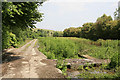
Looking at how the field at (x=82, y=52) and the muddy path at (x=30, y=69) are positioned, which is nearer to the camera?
the muddy path at (x=30, y=69)

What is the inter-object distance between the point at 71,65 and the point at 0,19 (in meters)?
5.08

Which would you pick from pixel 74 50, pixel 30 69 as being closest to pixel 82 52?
pixel 74 50

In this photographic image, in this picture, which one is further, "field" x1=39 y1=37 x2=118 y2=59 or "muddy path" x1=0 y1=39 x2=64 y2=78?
"field" x1=39 y1=37 x2=118 y2=59

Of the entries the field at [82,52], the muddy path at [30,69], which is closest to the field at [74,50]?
the field at [82,52]

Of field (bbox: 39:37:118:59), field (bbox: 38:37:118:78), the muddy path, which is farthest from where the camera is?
field (bbox: 39:37:118:59)

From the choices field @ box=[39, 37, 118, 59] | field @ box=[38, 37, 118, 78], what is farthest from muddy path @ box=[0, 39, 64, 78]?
field @ box=[39, 37, 118, 59]

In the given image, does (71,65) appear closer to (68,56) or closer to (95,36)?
(68,56)

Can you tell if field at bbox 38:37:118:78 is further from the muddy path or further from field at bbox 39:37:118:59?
the muddy path

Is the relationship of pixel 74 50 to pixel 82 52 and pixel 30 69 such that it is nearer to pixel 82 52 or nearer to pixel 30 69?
pixel 82 52

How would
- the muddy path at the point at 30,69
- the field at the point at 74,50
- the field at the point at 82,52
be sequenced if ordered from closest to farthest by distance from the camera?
1. the muddy path at the point at 30,69
2. the field at the point at 82,52
3. the field at the point at 74,50

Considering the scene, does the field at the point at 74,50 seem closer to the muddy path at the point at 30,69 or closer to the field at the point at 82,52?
the field at the point at 82,52

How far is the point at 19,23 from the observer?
7.85 metres

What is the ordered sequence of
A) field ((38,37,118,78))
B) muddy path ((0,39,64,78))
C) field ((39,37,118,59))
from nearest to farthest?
muddy path ((0,39,64,78)) < field ((38,37,118,78)) < field ((39,37,118,59))

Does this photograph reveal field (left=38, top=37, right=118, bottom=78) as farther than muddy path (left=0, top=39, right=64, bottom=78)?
Yes
